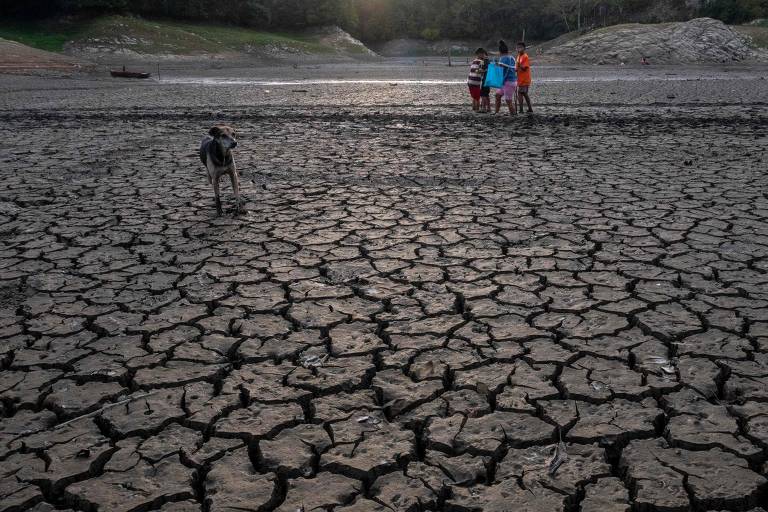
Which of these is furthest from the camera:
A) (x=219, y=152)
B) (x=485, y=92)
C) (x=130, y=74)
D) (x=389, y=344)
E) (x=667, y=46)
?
(x=667, y=46)

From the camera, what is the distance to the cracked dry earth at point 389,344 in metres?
2.89

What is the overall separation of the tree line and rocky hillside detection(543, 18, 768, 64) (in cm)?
1870

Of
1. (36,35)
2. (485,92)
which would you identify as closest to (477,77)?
(485,92)

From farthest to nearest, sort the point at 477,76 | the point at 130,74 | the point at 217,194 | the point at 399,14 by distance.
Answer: the point at 399,14, the point at 130,74, the point at 477,76, the point at 217,194

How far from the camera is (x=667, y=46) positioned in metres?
40.2

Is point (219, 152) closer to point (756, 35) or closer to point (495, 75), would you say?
point (495, 75)

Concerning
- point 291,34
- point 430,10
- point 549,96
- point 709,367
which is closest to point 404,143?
point 709,367

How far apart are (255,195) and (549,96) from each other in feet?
45.3

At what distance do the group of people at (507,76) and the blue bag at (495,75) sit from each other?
9 cm

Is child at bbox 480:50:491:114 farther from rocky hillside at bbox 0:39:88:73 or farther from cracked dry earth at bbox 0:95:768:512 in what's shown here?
rocky hillside at bbox 0:39:88:73

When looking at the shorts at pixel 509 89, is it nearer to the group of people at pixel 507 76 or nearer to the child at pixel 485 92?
the group of people at pixel 507 76

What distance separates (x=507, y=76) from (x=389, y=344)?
35.3ft

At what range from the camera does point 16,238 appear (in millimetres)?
6250

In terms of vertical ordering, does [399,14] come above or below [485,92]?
above
